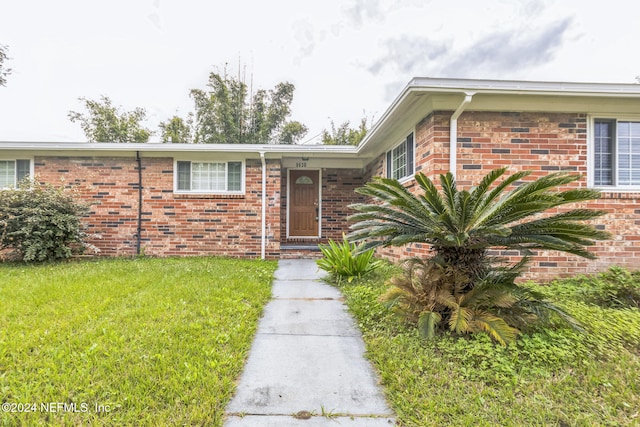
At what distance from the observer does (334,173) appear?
Result: 8.49m

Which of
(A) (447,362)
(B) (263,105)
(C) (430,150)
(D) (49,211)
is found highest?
(B) (263,105)

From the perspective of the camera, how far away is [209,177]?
731cm

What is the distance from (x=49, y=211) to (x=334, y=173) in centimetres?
637

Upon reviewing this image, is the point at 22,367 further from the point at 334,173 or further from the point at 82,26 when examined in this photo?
the point at 82,26

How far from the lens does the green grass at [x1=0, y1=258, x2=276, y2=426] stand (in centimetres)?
178

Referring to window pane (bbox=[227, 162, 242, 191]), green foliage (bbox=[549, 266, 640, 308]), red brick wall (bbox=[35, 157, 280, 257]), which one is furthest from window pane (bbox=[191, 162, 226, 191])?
green foliage (bbox=[549, 266, 640, 308])

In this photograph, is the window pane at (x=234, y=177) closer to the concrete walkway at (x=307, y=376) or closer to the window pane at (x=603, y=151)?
the concrete walkway at (x=307, y=376)

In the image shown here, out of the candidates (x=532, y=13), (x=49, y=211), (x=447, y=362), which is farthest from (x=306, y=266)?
(x=532, y=13)

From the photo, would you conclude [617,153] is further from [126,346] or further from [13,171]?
[13,171]

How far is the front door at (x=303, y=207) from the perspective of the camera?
8.65 metres

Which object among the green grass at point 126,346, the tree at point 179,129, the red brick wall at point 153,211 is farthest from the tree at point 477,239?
the tree at point 179,129

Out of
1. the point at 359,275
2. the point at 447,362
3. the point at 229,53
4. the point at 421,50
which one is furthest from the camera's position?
the point at 229,53

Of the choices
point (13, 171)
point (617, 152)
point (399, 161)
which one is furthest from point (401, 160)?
point (13, 171)

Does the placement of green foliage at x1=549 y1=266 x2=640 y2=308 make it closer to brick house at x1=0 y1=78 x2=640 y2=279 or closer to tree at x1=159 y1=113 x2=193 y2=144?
brick house at x1=0 y1=78 x2=640 y2=279
